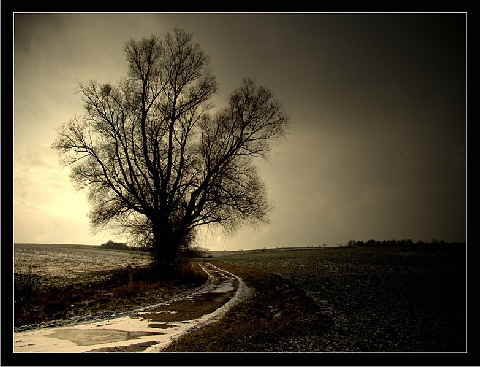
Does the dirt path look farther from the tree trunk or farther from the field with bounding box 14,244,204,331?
the tree trunk

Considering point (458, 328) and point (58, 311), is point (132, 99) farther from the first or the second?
point (458, 328)

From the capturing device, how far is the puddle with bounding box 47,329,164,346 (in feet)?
27.6

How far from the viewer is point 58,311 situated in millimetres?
12008

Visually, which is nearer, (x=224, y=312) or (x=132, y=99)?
(x=224, y=312)

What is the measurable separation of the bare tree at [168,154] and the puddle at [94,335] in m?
10.3

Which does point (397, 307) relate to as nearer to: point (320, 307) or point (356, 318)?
point (356, 318)

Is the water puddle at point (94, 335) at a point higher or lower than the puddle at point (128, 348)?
lower

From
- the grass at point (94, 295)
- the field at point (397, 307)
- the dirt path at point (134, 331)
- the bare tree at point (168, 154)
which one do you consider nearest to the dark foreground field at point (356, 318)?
the field at point (397, 307)

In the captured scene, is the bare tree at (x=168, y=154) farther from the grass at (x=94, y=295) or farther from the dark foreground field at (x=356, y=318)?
the dark foreground field at (x=356, y=318)

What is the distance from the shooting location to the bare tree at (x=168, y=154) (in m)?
18.4

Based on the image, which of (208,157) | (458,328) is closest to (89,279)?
(208,157)

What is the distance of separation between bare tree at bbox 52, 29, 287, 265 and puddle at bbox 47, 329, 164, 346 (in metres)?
10.3

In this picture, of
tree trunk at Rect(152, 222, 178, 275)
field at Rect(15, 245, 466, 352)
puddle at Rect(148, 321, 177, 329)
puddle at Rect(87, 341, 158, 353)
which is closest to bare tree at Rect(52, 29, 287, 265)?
tree trunk at Rect(152, 222, 178, 275)
